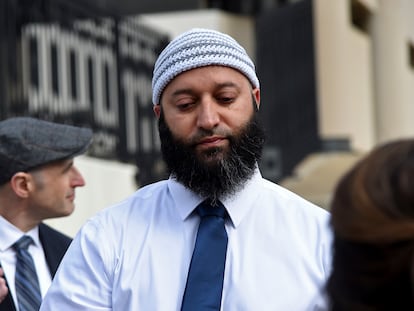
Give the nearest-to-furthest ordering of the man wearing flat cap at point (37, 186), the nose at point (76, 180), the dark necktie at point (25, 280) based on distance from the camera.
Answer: the dark necktie at point (25, 280)
the man wearing flat cap at point (37, 186)
the nose at point (76, 180)

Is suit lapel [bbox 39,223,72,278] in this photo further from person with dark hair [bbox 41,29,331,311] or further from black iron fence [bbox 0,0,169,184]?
black iron fence [bbox 0,0,169,184]

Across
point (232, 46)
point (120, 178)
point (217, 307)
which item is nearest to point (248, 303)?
point (217, 307)

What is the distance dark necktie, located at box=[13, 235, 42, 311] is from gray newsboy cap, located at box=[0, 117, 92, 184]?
0.38 meters

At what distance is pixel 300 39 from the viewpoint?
44.3ft

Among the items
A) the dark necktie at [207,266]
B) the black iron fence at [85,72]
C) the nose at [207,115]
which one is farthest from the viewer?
the black iron fence at [85,72]

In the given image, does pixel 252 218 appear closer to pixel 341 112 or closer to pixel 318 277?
pixel 318 277

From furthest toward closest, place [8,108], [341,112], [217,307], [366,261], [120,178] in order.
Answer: [341,112] → [120,178] → [8,108] → [217,307] → [366,261]

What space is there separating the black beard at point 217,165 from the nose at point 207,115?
0.10 ft

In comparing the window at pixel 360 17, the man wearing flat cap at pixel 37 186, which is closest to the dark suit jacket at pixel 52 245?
the man wearing flat cap at pixel 37 186

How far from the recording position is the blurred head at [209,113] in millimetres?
3465

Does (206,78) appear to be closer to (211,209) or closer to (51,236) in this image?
(211,209)

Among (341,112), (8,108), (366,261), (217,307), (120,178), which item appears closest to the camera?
(366,261)

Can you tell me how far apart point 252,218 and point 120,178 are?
6447mm

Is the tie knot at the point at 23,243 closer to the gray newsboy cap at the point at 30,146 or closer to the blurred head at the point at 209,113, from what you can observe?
the gray newsboy cap at the point at 30,146
